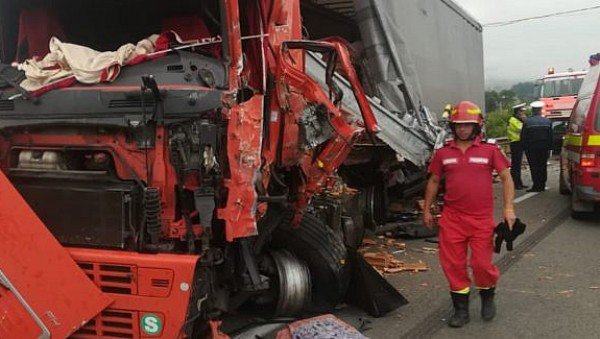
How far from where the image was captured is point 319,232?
488 centimetres

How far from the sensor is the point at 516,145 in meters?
13.3

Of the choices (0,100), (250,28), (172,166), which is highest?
(250,28)

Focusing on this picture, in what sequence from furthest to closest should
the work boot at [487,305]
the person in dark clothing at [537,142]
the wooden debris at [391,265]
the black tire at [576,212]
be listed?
the person in dark clothing at [537,142], the black tire at [576,212], the wooden debris at [391,265], the work boot at [487,305]

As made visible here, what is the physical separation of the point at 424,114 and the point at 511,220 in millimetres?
3057

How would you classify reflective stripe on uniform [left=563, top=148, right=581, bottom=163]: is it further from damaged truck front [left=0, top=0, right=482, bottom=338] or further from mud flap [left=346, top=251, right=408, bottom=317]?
damaged truck front [left=0, top=0, right=482, bottom=338]

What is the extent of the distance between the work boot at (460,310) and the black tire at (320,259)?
0.85 metres

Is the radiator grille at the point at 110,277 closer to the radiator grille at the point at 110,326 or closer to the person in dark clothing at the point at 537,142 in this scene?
the radiator grille at the point at 110,326

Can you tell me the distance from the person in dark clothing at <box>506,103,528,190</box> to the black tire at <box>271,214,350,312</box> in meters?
9.02

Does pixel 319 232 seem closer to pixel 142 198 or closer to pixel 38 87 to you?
pixel 142 198

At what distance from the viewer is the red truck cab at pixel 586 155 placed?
329 inches

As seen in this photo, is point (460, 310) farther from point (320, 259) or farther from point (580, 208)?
point (580, 208)

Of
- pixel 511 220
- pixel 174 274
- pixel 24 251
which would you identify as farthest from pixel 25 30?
pixel 511 220

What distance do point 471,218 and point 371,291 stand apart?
96 cm

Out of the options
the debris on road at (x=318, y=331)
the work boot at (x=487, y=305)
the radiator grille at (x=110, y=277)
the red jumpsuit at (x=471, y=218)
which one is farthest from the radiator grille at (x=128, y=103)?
the work boot at (x=487, y=305)
